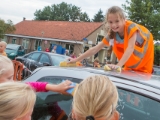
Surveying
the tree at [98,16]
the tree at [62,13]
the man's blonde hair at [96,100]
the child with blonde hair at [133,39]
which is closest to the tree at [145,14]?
the child with blonde hair at [133,39]

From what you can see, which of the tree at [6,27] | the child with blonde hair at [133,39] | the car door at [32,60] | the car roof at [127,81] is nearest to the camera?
the car roof at [127,81]

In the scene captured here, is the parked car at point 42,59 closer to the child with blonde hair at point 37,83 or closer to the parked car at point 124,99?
the child with blonde hair at point 37,83

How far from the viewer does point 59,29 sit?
3759 centimetres

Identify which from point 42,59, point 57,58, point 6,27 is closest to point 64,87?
point 57,58

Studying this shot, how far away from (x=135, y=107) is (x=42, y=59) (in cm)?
858

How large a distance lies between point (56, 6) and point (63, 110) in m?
79.0

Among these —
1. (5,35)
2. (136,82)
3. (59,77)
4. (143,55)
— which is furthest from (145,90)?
(5,35)

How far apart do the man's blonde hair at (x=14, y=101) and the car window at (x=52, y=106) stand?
0.56 meters

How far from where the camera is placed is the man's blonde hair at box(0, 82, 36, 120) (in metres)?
1.28

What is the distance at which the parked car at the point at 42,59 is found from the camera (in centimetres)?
948

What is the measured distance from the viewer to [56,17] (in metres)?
76.2

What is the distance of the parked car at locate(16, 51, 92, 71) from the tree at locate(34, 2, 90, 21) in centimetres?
6630

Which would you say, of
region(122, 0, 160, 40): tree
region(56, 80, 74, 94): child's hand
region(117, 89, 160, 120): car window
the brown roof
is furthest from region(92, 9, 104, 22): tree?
region(117, 89, 160, 120): car window

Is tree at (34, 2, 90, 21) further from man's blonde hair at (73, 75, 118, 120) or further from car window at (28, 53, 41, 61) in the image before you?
man's blonde hair at (73, 75, 118, 120)
